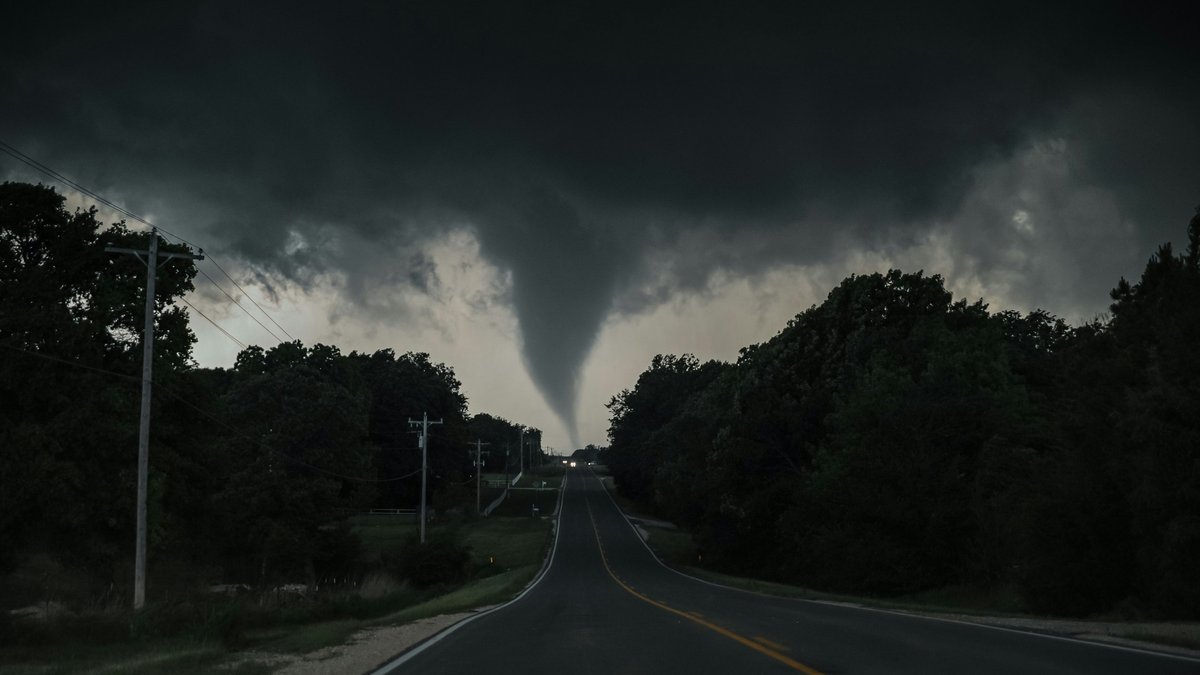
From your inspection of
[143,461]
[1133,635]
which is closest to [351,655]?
[1133,635]

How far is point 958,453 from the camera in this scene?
43.6 metres

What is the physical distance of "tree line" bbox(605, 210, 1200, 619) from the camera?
24.1 m

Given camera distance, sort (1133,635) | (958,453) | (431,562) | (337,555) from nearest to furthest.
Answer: (1133,635)
(958,453)
(431,562)
(337,555)

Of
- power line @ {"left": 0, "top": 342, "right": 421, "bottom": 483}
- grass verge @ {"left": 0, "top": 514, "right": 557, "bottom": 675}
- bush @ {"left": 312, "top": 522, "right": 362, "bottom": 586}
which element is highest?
power line @ {"left": 0, "top": 342, "right": 421, "bottom": 483}

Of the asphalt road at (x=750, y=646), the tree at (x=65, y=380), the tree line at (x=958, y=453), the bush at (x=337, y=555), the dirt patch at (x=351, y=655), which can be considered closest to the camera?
the asphalt road at (x=750, y=646)

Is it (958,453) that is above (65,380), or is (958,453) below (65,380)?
below

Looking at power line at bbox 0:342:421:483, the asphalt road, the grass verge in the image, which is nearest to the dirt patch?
the grass verge

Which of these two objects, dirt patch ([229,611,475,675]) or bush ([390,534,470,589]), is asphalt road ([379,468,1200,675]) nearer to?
dirt patch ([229,611,475,675])

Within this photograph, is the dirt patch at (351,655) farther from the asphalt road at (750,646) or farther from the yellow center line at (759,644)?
the yellow center line at (759,644)

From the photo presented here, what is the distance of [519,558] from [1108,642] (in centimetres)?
5918

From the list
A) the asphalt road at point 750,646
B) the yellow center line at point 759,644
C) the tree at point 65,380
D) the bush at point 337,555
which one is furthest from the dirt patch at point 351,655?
the bush at point 337,555

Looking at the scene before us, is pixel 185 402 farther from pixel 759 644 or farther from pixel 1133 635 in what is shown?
pixel 1133 635

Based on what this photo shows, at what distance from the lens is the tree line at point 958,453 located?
24.1 m

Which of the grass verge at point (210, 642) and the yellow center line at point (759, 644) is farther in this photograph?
the grass verge at point (210, 642)
